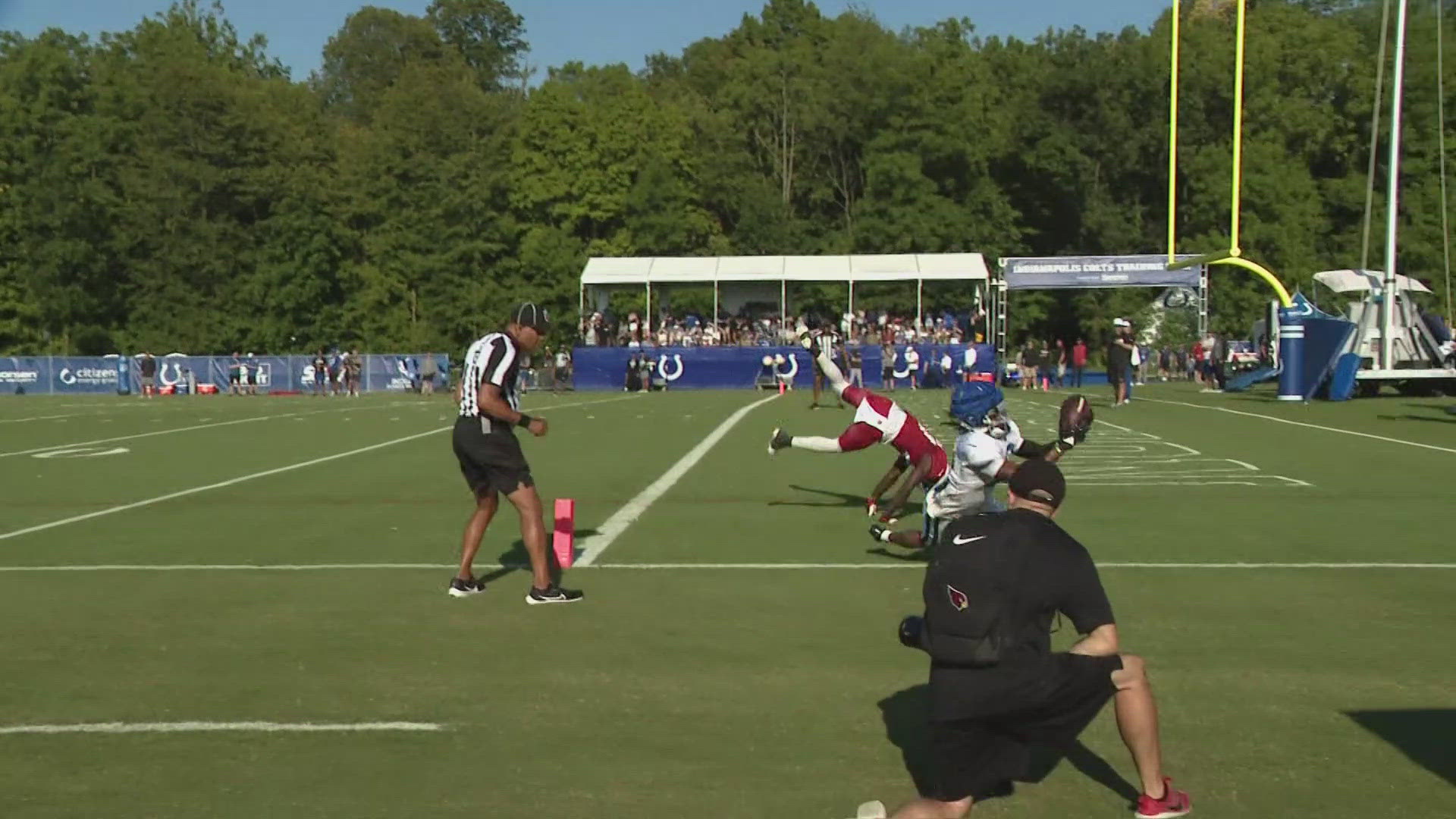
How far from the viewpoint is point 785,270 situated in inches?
2144

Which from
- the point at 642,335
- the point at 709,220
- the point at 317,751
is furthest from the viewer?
the point at 709,220

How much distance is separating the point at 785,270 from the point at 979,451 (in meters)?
45.5

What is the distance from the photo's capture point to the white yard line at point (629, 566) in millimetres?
10633

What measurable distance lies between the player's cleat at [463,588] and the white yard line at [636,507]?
4.42 ft

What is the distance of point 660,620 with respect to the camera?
879cm

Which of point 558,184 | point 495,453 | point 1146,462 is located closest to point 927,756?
point 495,453

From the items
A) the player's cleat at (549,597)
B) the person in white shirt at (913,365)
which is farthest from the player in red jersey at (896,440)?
the person in white shirt at (913,365)

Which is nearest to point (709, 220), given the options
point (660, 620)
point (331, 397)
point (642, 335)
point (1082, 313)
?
point (1082, 313)

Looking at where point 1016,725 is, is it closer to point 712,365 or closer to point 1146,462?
point 1146,462

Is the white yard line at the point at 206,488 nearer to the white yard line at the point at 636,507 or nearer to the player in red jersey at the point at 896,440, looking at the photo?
the white yard line at the point at 636,507

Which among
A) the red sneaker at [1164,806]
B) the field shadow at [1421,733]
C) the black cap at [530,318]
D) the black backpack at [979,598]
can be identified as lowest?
the field shadow at [1421,733]

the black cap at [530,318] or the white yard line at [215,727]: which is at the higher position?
the black cap at [530,318]

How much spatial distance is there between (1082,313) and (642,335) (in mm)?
25593

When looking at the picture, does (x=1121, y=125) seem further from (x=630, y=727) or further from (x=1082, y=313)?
(x=630, y=727)
